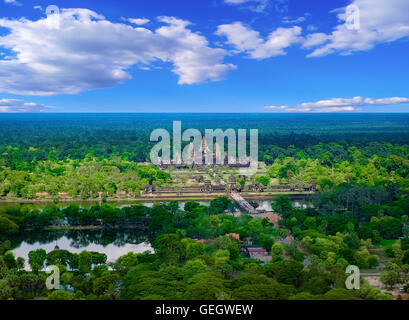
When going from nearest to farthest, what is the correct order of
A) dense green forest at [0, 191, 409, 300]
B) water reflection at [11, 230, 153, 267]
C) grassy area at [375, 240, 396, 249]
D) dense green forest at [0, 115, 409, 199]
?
1. dense green forest at [0, 191, 409, 300]
2. grassy area at [375, 240, 396, 249]
3. water reflection at [11, 230, 153, 267]
4. dense green forest at [0, 115, 409, 199]

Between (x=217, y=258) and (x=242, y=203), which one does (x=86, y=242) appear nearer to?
(x=217, y=258)

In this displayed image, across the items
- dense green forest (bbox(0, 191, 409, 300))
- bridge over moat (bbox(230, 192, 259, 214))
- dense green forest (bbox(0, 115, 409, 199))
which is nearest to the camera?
dense green forest (bbox(0, 191, 409, 300))

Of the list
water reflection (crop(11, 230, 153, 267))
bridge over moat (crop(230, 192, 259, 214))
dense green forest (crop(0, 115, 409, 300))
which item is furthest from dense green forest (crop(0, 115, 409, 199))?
water reflection (crop(11, 230, 153, 267))

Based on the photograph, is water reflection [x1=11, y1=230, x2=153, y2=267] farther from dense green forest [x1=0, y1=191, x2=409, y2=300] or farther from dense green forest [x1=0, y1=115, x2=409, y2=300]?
dense green forest [x1=0, y1=191, x2=409, y2=300]

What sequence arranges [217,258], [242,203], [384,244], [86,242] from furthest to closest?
[242,203] < [86,242] < [384,244] < [217,258]

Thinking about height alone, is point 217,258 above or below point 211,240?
above

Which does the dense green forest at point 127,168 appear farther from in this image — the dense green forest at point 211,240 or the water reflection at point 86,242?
the water reflection at point 86,242

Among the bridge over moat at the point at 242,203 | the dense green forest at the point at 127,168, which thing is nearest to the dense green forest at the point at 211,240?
the dense green forest at the point at 127,168

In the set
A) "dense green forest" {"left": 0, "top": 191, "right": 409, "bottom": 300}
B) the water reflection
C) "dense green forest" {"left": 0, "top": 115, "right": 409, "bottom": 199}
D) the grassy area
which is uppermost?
"dense green forest" {"left": 0, "top": 115, "right": 409, "bottom": 199}

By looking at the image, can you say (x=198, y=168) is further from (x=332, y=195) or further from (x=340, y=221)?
(x=340, y=221)

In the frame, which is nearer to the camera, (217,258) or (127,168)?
(217,258)

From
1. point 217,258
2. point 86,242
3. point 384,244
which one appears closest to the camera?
point 217,258

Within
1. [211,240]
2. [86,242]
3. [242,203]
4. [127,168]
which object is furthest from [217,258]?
[127,168]
